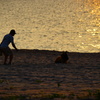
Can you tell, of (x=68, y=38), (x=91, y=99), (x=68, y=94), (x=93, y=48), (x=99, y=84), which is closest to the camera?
(x=91, y=99)

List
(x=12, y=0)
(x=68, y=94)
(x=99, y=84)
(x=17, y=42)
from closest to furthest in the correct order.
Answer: (x=68, y=94), (x=99, y=84), (x=17, y=42), (x=12, y=0)

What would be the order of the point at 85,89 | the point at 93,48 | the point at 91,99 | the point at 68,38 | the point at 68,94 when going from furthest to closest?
the point at 68,38 < the point at 93,48 < the point at 85,89 < the point at 68,94 < the point at 91,99

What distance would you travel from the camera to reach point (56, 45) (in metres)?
36.2

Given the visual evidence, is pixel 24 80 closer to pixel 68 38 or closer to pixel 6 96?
pixel 6 96

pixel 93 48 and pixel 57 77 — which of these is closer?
pixel 57 77

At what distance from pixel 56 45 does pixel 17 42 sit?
3.86 m

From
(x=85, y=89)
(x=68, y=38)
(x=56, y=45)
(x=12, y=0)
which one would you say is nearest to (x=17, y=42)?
(x=56, y=45)

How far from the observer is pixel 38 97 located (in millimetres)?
7918

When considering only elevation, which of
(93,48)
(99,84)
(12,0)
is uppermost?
(12,0)

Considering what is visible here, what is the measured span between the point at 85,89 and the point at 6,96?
6.63ft

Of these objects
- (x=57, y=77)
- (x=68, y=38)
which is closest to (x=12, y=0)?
(x=68, y=38)

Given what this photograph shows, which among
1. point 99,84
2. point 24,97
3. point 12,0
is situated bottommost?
point 24,97

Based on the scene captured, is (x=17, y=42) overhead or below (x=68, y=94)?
overhead

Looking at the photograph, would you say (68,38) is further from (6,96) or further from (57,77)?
(6,96)
